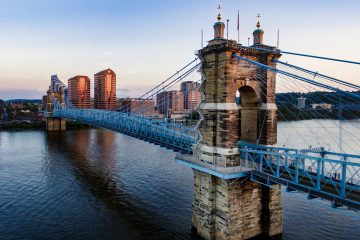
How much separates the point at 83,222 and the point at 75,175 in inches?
618

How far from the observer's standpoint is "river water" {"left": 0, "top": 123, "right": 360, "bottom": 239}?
21750 millimetres

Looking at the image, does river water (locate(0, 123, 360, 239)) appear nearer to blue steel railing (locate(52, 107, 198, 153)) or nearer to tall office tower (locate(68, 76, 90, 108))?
blue steel railing (locate(52, 107, 198, 153))

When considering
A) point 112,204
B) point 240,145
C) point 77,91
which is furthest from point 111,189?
point 77,91

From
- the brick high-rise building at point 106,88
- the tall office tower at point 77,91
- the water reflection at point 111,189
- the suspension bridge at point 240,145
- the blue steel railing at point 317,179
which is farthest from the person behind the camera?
the tall office tower at point 77,91

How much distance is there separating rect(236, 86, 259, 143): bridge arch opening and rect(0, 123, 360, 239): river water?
5312mm

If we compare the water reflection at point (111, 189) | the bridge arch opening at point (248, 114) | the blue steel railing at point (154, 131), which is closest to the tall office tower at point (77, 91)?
the water reflection at point (111, 189)

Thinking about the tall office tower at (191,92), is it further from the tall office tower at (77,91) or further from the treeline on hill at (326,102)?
the tall office tower at (77,91)

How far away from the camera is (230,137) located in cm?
1859

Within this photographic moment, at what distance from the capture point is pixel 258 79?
20312mm

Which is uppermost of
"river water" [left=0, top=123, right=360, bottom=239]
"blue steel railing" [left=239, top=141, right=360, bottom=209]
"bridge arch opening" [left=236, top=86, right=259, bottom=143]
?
"bridge arch opening" [left=236, top=86, right=259, bottom=143]

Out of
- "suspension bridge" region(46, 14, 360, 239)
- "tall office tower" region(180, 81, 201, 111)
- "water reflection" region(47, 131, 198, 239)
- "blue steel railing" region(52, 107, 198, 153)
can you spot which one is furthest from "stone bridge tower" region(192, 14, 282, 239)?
"tall office tower" region(180, 81, 201, 111)

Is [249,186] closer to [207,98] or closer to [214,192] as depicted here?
[214,192]

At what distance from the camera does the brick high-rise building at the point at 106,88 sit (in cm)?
11656

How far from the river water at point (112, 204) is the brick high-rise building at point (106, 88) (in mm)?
72346
